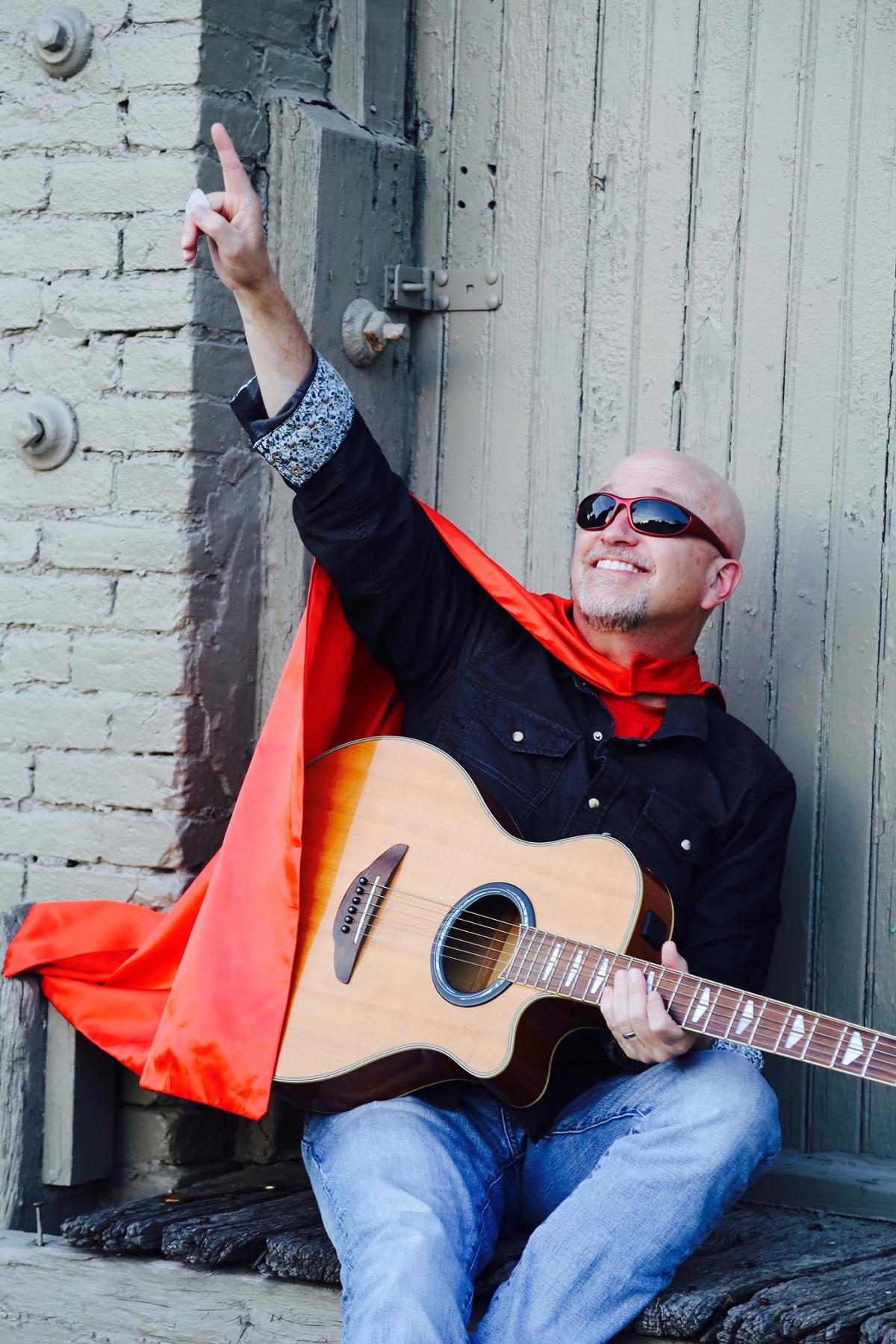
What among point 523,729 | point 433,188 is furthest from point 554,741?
point 433,188

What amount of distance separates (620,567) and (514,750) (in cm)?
38

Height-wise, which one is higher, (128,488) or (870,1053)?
(128,488)

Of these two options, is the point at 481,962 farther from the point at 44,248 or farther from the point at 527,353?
the point at 44,248

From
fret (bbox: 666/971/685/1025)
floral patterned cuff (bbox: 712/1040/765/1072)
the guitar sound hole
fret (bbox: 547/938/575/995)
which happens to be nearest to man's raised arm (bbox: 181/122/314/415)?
the guitar sound hole

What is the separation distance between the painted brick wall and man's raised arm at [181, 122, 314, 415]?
1.32 ft

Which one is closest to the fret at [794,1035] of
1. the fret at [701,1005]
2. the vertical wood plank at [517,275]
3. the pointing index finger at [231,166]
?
the fret at [701,1005]

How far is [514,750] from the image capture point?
2693 mm

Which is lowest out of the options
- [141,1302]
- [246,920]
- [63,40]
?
[141,1302]

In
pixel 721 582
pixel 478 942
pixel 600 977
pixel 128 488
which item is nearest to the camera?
pixel 600 977

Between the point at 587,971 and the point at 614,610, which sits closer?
the point at 587,971

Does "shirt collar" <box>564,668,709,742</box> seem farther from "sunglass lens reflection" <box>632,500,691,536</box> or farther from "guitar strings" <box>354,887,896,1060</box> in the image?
"guitar strings" <box>354,887,896,1060</box>

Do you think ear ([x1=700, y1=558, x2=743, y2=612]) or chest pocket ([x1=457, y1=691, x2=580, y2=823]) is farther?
ear ([x1=700, y1=558, x2=743, y2=612])

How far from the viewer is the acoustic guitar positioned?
228 centimetres

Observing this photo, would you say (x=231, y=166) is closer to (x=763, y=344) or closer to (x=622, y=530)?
(x=622, y=530)
